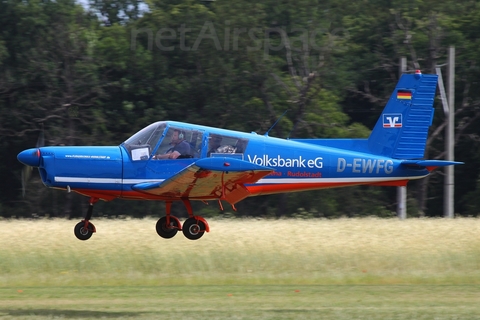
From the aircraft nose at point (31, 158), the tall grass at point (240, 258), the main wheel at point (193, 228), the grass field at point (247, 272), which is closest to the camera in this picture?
the aircraft nose at point (31, 158)

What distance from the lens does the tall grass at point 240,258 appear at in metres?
16.0

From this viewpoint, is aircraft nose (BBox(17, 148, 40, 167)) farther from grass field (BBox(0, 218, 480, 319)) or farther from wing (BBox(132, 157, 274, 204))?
grass field (BBox(0, 218, 480, 319))

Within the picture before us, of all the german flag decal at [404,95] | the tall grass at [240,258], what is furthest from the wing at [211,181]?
the tall grass at [240,258]

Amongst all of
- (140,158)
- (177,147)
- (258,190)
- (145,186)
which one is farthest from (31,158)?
(258,190)

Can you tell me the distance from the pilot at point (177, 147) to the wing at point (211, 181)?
1.54ft

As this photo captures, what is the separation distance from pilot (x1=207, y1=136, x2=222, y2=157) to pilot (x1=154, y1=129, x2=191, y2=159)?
0.32 metres

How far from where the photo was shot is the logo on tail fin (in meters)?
13.6

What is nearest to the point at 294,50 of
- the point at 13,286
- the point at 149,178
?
the point at 13,286

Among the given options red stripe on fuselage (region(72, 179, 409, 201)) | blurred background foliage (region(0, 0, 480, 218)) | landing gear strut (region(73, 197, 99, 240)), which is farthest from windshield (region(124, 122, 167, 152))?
blurred background foliage (region(0, 0, 480, 218))

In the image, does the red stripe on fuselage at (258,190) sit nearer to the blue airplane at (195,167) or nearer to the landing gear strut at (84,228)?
the blue airplane at (195,167)

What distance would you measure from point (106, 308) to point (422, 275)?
6704 mm

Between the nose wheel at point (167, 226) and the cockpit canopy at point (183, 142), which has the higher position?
the cockpit canopy at point (183, 142)

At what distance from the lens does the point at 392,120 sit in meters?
13.7

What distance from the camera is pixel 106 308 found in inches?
498
